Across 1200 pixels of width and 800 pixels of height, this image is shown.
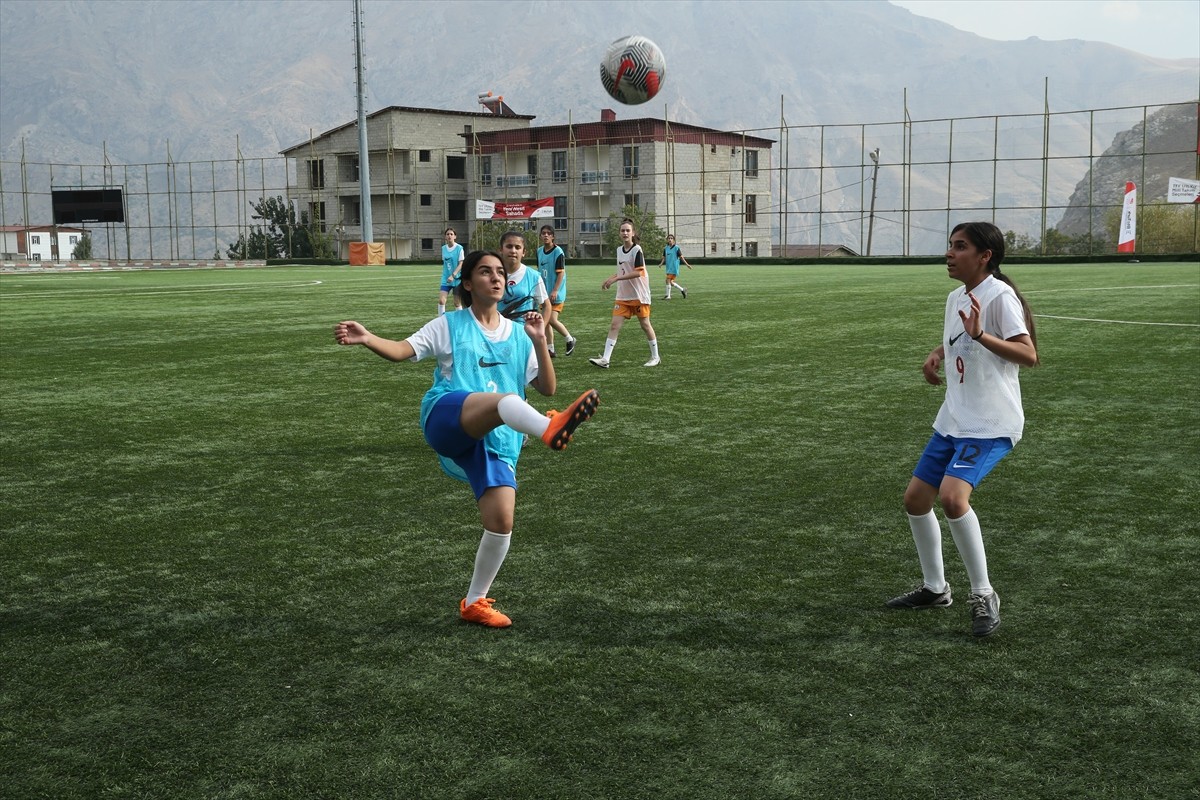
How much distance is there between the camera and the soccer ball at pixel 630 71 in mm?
25734

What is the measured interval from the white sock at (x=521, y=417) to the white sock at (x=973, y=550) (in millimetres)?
1755

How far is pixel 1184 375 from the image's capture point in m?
12.3

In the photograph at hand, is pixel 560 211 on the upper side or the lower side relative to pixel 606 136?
lower

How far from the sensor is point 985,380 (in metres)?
4.88

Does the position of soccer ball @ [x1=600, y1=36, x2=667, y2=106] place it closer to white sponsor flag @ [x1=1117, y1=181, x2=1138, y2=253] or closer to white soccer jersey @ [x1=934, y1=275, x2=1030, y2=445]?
white soccer jersey @ [x1=934, y1=275, x2=1030, y2=445]

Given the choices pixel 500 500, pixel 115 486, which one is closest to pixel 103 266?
pixel 115 486

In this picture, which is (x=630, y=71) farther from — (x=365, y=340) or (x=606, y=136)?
(x=606, y=136)

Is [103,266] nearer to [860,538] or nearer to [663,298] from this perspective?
[663,298]

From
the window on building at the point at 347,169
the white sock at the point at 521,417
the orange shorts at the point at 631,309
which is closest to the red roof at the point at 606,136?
the window on building at the point at 347,169

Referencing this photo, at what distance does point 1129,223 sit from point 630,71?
32.1 m

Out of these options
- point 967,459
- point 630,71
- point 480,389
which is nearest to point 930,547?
point 967,459

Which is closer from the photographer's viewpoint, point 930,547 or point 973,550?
point 973,550

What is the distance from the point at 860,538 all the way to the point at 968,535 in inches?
58.0

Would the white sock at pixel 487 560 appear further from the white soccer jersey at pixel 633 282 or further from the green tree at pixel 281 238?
the green tree at pixel 281 238
